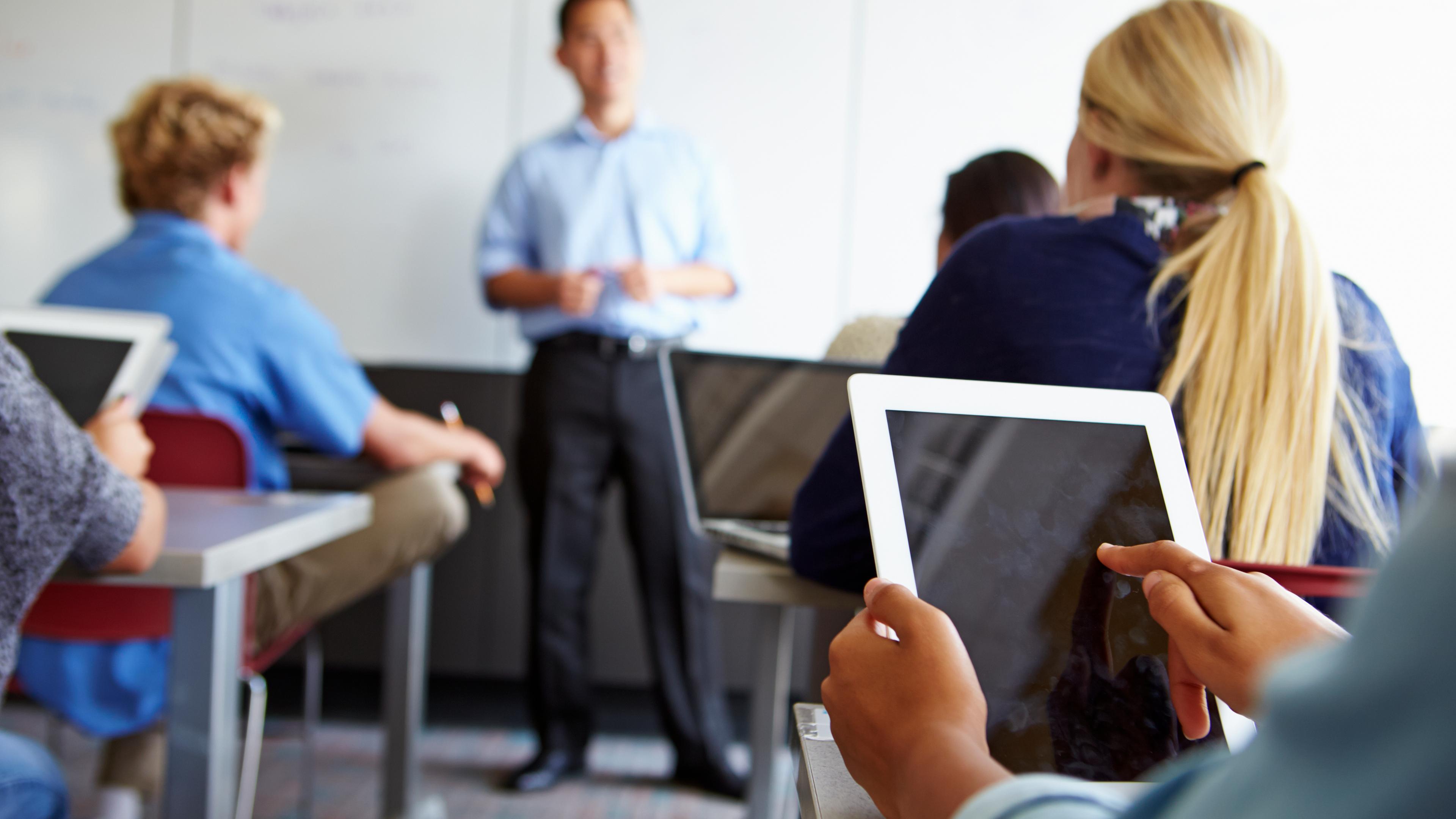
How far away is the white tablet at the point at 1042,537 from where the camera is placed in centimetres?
53

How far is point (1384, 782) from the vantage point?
21 centimetres

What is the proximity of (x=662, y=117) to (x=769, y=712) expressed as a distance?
199cm

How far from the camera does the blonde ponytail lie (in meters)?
0.87

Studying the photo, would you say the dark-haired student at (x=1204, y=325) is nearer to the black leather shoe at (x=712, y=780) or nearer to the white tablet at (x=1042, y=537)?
the white tablet at (x=1042, y=537)

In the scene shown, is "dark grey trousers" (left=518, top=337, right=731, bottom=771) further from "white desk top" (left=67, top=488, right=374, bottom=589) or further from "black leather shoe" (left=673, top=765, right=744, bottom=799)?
"white desk top" (left=67, top=488, right=374, bottom=589)

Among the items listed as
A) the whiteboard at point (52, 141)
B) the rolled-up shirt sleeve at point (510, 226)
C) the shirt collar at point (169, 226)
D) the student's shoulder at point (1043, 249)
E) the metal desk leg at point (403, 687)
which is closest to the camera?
the student's shoulder at point (1043, 249)

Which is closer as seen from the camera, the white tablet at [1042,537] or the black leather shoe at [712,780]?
the white tablet at [1042,537]

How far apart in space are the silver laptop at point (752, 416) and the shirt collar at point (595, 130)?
1535 millimetres

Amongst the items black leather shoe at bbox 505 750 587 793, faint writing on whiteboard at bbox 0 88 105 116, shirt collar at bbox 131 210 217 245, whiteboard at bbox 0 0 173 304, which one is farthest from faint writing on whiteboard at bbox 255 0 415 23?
black leather shoe at bbox 505 750 587 793

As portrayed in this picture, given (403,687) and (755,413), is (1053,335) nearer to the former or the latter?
(755,413)

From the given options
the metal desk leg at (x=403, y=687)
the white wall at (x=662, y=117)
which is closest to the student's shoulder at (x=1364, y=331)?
the metal desk leg at (x=403, y=687)

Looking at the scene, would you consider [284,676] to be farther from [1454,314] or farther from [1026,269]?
[1454,314]

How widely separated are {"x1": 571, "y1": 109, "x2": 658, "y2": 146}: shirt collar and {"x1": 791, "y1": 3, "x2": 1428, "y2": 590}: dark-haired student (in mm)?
1785

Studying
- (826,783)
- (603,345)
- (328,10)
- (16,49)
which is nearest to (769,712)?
(826,783)
